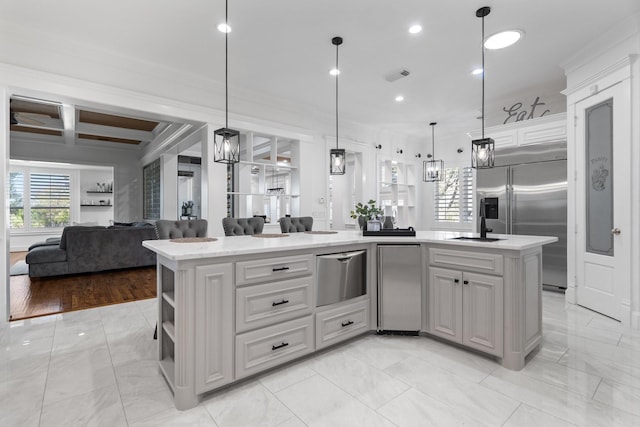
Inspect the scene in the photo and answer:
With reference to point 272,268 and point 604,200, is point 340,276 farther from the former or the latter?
point 604,200

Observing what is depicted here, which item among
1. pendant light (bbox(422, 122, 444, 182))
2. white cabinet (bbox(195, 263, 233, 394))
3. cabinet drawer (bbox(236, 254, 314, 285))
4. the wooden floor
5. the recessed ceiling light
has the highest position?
the recessed ceiling light

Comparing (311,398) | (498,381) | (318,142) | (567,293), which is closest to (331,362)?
(311,398)

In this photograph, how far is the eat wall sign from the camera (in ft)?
15.6

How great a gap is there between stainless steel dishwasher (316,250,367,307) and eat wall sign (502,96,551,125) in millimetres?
3989

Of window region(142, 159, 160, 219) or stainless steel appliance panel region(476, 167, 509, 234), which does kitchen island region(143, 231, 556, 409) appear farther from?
window region(142, 159, 160, 219)

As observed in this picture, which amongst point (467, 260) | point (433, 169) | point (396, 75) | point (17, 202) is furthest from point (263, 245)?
point (17, 202)

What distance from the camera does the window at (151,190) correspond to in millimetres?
7750

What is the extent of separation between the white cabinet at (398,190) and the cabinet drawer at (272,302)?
15.3 ft

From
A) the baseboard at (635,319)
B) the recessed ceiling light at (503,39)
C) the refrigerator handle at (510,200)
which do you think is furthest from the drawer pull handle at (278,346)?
the refrigerator handle at (510,200)

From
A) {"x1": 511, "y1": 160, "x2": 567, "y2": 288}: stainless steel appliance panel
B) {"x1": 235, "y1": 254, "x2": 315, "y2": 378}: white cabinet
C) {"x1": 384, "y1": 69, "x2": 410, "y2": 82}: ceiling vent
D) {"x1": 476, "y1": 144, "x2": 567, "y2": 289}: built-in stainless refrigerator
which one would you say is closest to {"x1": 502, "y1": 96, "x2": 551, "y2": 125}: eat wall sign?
{"x1": 476, "y1": 144, "x2": 567, "y2": 289}: built-in stainless refrigerator

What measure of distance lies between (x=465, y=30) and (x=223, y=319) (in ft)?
11.1

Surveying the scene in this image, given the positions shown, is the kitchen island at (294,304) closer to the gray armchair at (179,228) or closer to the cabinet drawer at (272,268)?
the cabinet drawer at (272,268)

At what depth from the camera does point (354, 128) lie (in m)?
6.18

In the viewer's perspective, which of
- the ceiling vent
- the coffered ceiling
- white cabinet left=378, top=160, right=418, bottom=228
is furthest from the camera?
white cabinet left=378, top=160, right=418, bottom=228
